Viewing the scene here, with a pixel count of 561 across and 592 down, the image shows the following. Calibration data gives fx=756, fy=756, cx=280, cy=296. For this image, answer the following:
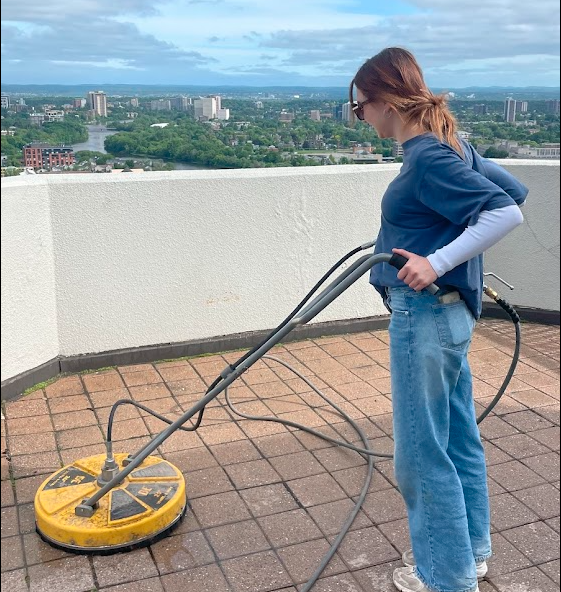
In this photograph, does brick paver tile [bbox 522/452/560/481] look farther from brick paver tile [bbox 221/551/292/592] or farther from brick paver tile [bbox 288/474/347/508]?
brick paver tile [bbox 221/551/292/592]

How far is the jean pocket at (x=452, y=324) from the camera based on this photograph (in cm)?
255

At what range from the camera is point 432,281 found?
2.40m

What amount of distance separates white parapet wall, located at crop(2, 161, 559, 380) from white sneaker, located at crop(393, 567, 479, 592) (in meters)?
2.83

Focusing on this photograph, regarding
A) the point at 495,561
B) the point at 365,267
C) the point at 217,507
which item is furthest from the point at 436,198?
the point at 217,507

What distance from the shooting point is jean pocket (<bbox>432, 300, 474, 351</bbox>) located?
2547 mm

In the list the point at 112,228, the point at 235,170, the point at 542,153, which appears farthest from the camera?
the point at 542,153

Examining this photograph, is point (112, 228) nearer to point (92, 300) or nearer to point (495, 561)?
point (92, 300)

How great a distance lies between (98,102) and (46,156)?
834 mm

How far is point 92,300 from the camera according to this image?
510 cm

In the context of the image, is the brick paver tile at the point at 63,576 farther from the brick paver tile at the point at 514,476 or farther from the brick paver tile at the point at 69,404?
the brick paver tile at the point at 514,476

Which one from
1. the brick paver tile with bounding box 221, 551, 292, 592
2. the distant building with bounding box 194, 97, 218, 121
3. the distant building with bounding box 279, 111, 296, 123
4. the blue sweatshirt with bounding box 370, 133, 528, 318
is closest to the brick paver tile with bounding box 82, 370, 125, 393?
the distant building with bounding box 194, 97, 218, 121

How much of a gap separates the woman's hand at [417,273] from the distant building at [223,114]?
3.56 metres

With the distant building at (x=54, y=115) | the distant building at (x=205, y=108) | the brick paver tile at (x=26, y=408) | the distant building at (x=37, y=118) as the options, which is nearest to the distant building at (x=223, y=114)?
the distant building at (x=205, y=108)

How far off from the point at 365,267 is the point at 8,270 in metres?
2.82
